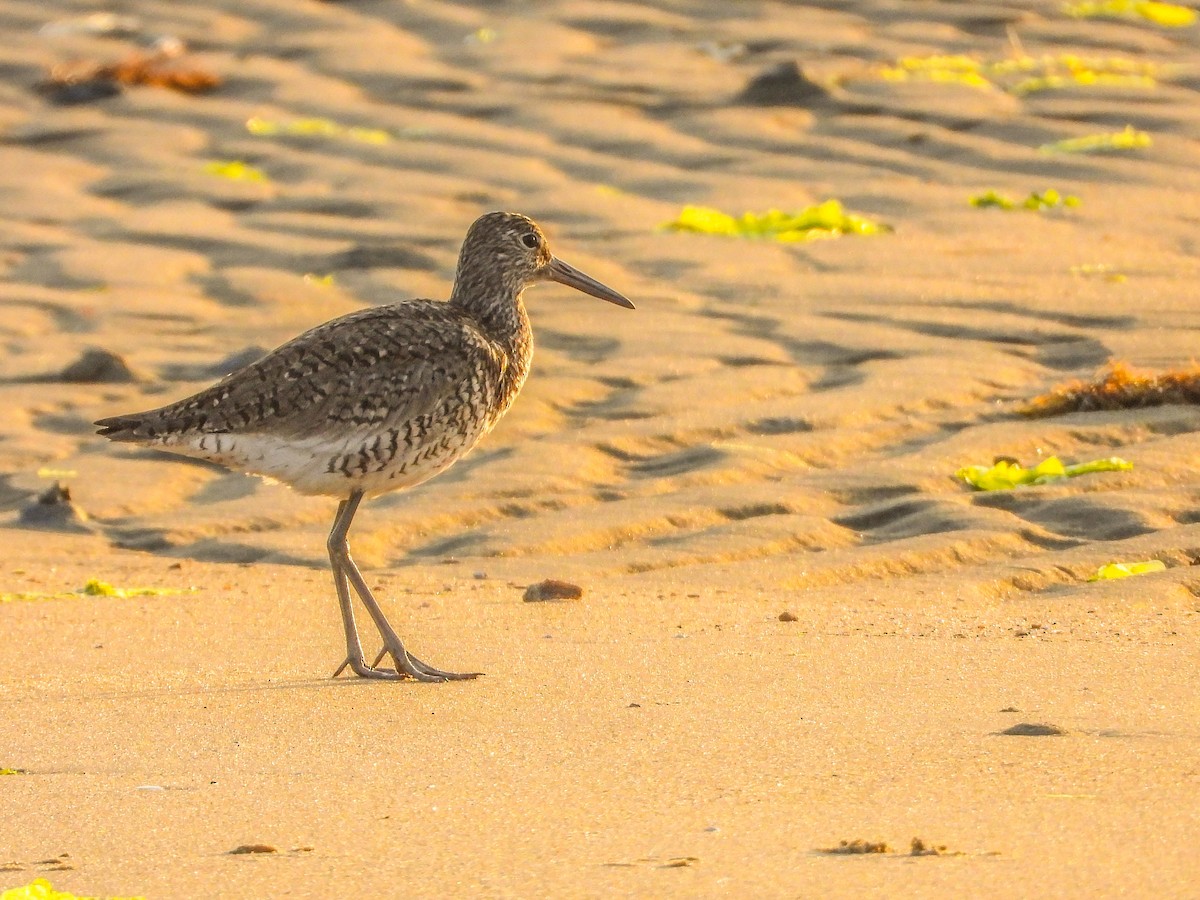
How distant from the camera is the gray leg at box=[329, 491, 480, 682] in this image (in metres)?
5.31

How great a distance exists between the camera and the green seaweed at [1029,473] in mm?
6602

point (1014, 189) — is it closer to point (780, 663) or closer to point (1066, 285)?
point (1066, 285)

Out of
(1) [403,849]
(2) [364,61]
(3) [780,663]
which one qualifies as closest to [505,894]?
(1) [403,849]

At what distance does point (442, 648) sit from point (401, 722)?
85 cm

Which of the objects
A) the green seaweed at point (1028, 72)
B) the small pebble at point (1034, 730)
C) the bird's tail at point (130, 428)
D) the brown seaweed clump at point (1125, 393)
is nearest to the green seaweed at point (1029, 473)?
the brown seaweed clump at point (1125, 393)

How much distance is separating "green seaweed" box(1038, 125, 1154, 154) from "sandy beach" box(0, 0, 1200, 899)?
0.07m

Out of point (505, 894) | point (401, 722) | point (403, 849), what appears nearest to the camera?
point (505, 894)

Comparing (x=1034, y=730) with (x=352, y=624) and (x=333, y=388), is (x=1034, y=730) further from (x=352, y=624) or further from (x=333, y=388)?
(x=333, y=388)

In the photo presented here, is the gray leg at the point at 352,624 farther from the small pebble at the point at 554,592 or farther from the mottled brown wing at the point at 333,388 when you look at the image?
the small pebble at the point at 554,592

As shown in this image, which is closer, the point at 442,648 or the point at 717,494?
the point at 442,648

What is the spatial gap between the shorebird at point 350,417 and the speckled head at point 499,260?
525mm

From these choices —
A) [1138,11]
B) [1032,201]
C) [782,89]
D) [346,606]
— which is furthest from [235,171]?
[346,606]

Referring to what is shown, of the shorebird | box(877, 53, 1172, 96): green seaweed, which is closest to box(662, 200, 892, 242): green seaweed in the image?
box(877, 53, 1172, 96): green seaweed

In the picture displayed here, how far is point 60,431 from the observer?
771 centimetres
